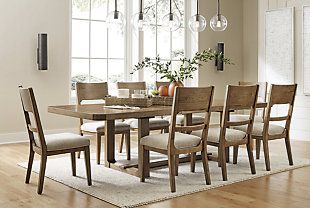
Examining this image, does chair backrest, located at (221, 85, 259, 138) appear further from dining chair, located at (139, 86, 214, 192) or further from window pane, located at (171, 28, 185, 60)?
window pane, located at (171, 28, 185, 60)

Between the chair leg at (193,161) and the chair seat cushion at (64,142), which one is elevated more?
the chair seat cushion at (64,142)

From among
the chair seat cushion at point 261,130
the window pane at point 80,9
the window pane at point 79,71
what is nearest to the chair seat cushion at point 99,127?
the chair seat cushion at point 261,130

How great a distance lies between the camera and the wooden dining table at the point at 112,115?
3.84m

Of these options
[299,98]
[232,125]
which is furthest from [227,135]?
[299,98]

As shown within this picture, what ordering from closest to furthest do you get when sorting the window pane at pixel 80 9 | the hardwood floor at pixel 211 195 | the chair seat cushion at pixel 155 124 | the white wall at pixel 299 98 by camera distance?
the hardwood floor at pixel 211 195 < the chair seat cushion at pixel 155 124 < the white wall at pixel 299 98 < the window pane at pixel 80 9

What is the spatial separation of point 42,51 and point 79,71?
36.5 inches

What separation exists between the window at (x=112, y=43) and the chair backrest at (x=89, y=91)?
1.97 m

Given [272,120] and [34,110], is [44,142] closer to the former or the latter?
[34,110]

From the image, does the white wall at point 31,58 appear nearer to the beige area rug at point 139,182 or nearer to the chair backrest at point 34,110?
the beige area rug at point 139,182

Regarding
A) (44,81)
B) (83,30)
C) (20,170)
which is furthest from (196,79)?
(20,170)

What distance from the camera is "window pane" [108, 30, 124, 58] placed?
25.8ft

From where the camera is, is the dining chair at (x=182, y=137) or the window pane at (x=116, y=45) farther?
the window pane at (x=116, y=45)

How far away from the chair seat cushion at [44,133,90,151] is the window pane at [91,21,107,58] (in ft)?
12.3

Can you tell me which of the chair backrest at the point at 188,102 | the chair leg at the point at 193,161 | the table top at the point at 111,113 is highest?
the chair backrest at the point at 188,102
